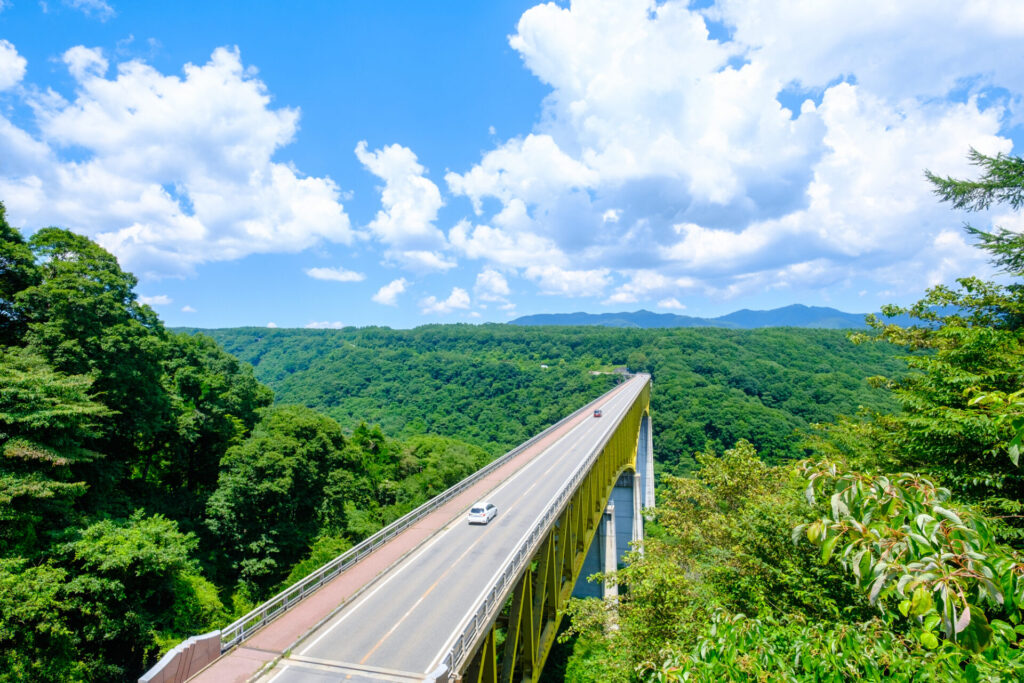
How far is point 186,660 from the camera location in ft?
36.1

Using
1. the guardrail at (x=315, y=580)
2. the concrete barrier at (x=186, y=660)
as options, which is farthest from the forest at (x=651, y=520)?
the concrete barrier at (x=186, y=660)

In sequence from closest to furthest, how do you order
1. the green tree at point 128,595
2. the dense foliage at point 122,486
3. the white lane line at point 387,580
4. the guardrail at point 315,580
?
the guardrail at point 315,580
the white lane line at point 387,580
the dense foliage at point 122,486
the green tree at point 128,595

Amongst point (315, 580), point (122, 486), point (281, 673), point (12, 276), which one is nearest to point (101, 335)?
point (12, 276)

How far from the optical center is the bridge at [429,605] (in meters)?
11.4

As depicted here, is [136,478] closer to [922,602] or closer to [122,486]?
[122,486]

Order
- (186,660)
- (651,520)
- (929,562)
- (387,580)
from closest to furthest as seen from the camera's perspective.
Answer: (929,562), (186,660), (387,580), (651,520)

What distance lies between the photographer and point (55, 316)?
20.6 metres

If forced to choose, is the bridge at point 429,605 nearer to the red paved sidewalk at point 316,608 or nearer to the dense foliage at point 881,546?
the red paved sidewalk at point 316,608

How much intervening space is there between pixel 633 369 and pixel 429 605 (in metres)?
136

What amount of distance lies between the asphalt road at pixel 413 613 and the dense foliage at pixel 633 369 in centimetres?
5637

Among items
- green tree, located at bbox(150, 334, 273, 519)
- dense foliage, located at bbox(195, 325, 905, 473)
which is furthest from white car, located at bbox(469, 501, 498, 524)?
dense foliage, located at bbox(195, 325, 905, 473)

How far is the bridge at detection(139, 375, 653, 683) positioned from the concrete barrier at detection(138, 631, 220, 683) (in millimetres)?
25

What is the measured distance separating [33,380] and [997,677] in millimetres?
24280

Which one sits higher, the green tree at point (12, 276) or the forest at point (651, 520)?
the green tree at point (12, 276)
